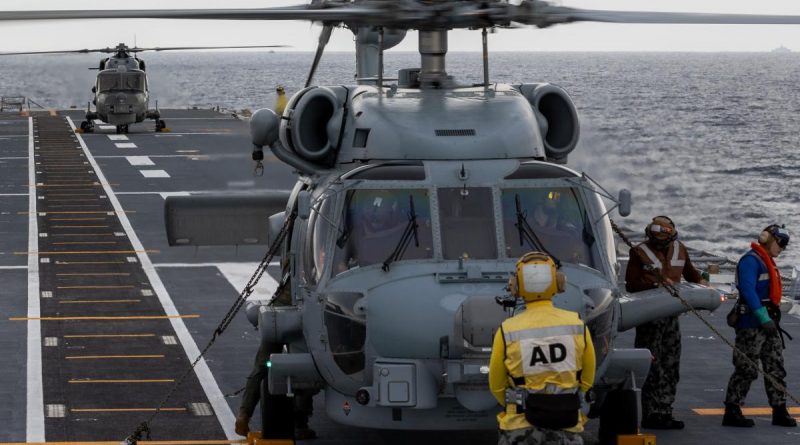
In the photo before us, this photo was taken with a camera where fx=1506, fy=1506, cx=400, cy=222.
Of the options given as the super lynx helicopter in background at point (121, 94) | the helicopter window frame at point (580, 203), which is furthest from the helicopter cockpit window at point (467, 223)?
the super lynx helicopter in background at point (121, 94)

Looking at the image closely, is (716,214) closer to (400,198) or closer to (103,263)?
(103,263)

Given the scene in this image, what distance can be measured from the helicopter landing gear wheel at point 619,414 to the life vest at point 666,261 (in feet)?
5.55

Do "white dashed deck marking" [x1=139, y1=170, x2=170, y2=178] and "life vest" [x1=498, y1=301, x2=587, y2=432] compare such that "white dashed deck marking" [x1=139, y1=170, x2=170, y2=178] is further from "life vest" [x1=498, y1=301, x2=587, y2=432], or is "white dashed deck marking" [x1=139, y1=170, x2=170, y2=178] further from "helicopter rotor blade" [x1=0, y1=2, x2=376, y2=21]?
"life vest" [x1=498, y1=301, x2=587, y2=432]

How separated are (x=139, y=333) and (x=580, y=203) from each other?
9.46 m

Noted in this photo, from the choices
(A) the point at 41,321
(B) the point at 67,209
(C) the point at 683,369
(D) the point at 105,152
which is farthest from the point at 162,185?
(C) the point at 683,369

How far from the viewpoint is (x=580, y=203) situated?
45.0 feet

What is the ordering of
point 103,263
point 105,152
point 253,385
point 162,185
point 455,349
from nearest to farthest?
1. point 455,349
2. point 253,385
3. point 103,263
4. point 162,185
5. point 105,152

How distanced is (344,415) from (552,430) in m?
3.47

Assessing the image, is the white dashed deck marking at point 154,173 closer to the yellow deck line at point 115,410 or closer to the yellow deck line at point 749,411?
the yellow deck line at point 115,410

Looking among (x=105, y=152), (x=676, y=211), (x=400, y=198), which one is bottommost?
(x=676, y=211)

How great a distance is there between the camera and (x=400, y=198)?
13.5 metres

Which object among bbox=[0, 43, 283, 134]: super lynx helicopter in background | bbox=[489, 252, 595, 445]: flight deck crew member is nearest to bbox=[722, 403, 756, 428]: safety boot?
bbox=[489, 252, 595, 445]: flight deck crew member

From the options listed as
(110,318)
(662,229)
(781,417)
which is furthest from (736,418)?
(110,318)

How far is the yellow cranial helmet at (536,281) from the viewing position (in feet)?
32.8
